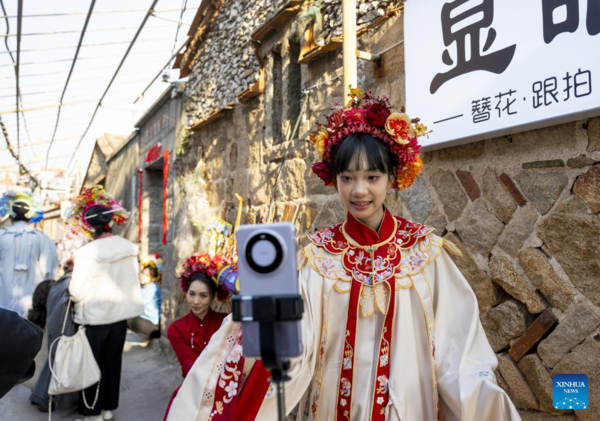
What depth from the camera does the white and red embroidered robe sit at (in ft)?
5.52

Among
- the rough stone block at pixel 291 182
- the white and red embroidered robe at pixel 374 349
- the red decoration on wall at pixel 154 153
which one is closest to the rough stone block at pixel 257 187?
the rough stone block at pixel 291 182

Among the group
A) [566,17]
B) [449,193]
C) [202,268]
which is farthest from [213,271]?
[566,17]

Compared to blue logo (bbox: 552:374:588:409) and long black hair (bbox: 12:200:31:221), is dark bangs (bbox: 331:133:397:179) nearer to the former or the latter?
blue logo (bbox: 552:374:588:409)

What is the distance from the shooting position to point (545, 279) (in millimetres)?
2146

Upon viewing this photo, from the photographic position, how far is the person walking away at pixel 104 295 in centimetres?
408

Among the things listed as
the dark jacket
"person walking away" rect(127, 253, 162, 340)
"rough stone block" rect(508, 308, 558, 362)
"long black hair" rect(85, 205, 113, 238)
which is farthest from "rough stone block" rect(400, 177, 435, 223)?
"person walking away" rect(127, 253, 162, 340)

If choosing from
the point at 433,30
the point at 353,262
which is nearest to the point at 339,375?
the point at 353,262

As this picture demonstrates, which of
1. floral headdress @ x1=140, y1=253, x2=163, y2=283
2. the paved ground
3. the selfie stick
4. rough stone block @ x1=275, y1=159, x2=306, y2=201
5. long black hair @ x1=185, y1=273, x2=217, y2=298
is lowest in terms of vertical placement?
the paved ground

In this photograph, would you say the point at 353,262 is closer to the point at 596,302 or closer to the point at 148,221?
the point at 596,302

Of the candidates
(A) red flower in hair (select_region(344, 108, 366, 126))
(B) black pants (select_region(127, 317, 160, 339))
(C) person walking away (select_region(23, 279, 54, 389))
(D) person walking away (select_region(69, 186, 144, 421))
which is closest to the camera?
(A) red flower in hair (select_region(344, 108, 366, 126))

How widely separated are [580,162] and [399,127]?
77 centimetres

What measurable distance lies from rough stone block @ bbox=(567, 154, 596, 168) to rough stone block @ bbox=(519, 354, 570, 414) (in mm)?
823

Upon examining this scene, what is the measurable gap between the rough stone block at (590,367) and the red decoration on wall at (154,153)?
252 inches

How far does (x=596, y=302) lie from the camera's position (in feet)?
6.47
